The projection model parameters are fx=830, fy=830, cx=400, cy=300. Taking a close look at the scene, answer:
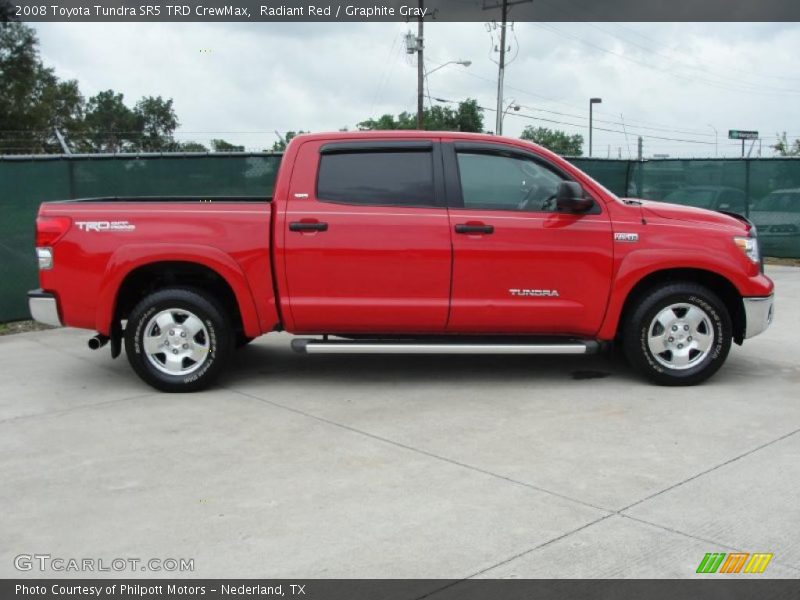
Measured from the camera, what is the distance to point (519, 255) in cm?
627

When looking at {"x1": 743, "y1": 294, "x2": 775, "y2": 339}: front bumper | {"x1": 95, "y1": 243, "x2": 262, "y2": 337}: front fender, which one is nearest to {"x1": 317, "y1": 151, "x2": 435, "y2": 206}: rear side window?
{"x1": 95, "y1": 243, "x2": 262, "y2": 337}: front fender

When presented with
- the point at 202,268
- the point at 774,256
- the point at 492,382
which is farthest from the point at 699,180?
the point at 202,268

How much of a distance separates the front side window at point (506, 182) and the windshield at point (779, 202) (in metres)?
10.3

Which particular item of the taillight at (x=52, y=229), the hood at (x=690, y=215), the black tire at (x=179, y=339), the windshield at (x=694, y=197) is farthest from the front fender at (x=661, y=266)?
the windshield at (x=694, y=197)

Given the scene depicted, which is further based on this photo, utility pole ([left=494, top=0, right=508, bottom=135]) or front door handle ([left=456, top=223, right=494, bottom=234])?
utility pole ([left=494, top=0, right=508, bottom=135])

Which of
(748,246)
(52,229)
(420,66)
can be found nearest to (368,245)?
(52,229)

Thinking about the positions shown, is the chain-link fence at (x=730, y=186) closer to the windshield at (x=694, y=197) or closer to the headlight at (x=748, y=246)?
the windshield at (x=694, y=197)

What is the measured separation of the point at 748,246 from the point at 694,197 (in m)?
9.58

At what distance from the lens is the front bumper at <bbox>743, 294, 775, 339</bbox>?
6.45m

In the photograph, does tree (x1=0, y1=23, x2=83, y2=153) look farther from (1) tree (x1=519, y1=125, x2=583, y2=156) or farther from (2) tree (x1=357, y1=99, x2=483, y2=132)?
(1) tree (x1=519, y1=125, x2=583, y2=156)
